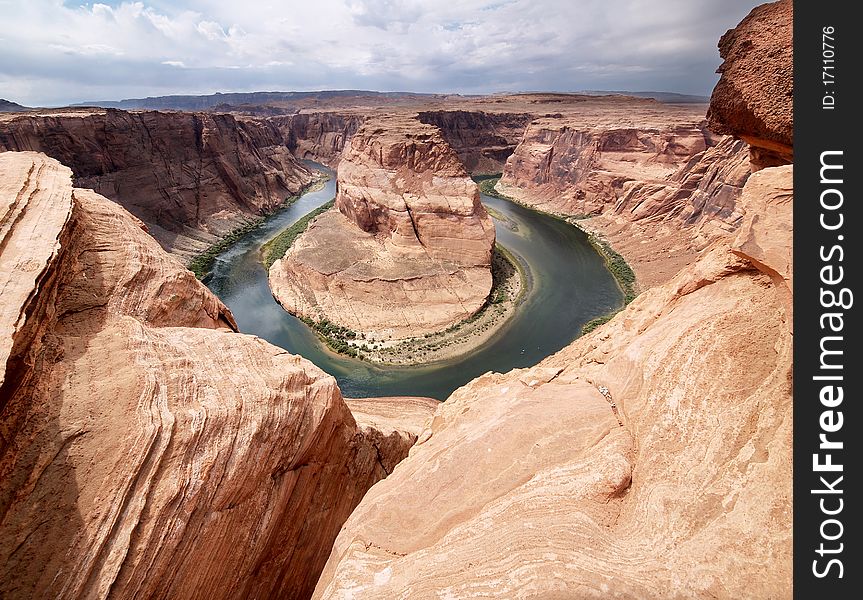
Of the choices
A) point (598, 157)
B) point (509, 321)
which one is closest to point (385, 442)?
point (509, 321)

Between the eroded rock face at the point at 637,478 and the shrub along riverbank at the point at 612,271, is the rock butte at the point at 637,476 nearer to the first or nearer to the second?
the eroded rock face at the point at 637,478

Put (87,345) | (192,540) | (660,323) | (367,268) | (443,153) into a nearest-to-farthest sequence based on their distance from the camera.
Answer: (192,540), (87,345), (660,323), (367,268), (443,153)

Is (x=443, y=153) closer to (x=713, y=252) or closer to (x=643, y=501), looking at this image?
(x=713, y=252)

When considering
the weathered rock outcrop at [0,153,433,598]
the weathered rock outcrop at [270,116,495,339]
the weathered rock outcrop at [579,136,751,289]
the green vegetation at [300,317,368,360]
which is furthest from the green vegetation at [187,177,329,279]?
the weathered rock outcrop at [579,136,751,289]

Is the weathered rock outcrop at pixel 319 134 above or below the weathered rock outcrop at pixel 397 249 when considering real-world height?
above

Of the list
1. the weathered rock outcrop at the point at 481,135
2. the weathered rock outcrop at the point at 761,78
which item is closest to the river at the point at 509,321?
the weathered rock outcrop at the point at 761,78
